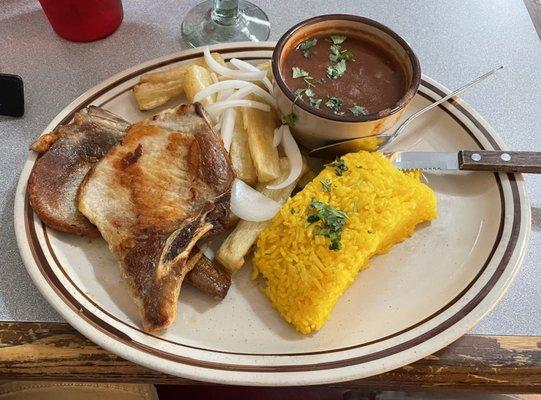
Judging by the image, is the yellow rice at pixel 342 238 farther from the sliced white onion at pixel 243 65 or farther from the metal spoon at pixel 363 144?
the sliced white onion at pixel 243 65

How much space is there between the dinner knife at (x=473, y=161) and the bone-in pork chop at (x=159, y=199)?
655 millimetres

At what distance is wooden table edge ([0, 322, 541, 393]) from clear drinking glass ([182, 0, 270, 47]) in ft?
4.77

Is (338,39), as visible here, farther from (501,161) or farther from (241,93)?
(501,161)

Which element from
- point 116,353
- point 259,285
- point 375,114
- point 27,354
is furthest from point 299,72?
point 27,354

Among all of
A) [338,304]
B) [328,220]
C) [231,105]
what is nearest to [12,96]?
[231,105]

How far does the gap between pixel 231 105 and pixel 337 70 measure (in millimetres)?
390

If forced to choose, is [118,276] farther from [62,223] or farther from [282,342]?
[282,342]

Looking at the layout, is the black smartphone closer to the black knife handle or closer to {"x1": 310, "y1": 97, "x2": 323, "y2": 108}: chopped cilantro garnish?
{"x1": 310, "y1": 97, "x2": 323, "y2": 108}: chopped cilantro garnish

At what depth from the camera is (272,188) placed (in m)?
1.75

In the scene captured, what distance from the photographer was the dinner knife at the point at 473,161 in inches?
71.5

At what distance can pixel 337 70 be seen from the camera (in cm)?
190

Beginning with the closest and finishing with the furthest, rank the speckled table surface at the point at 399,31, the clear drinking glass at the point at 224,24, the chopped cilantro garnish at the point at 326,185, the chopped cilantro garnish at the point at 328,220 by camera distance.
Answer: the chopped cilantro garnish at the point at 328,220
the chopped cilantro garnish at the point at 326,185
the speckled table surface at the point at 399,31
the clear drinking glass at the point at 224,24

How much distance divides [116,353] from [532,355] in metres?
1.17

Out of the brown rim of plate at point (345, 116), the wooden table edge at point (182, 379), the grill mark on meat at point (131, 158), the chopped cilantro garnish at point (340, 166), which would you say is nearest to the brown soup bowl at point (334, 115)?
the brown rim of plate at point (345, 116)
